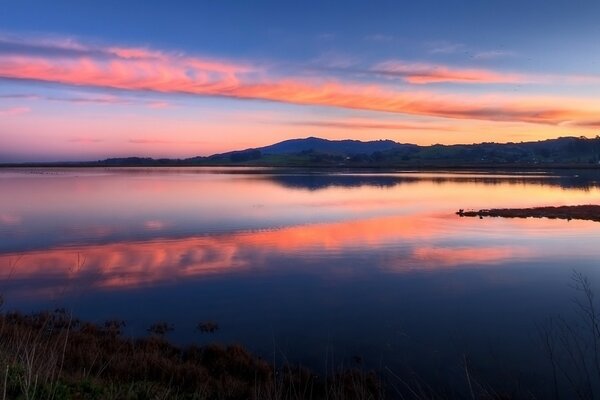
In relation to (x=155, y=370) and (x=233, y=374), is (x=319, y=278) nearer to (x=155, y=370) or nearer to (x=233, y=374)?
(x=233, y=374)

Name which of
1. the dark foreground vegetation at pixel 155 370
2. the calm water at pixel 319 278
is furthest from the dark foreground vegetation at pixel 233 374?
the calm water at pixel 319 278

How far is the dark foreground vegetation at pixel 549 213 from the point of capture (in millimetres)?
36237

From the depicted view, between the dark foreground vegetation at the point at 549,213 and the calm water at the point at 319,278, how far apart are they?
2770 mm

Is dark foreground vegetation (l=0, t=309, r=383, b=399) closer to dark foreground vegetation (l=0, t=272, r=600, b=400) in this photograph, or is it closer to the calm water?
dark foreground vegetation (l=0, t=272, r=600, b=400)

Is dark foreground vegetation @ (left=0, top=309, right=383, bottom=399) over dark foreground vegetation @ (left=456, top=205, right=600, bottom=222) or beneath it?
over

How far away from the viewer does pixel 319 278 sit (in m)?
18.0

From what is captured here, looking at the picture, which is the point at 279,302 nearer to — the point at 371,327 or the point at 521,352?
the point at 371,327

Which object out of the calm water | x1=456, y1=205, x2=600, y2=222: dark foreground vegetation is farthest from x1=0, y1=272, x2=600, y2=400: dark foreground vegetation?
x1=456, y1=205, x2=600, y2=222: dark foreground vegetation

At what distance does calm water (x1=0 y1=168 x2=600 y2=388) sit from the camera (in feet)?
39.6

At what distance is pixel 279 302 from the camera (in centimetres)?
1513

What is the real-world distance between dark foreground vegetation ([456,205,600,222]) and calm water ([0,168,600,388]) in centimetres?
277

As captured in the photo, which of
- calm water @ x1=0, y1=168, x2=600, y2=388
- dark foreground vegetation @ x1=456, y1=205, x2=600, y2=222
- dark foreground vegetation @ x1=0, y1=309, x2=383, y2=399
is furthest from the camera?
dark foreground vegetation @ x1=456, y1=205, x2=600, y2=222

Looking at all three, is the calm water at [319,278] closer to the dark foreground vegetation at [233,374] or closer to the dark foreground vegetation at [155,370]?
the dark foreground vegetation at [233,374]

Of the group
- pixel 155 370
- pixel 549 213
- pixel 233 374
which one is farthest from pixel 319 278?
pixel 549 213
